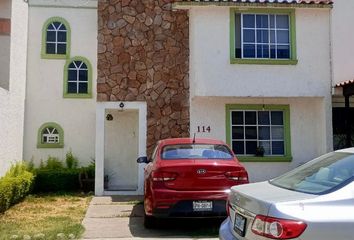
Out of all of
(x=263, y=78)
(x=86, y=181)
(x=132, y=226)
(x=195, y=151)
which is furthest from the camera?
(x=86, y=181)

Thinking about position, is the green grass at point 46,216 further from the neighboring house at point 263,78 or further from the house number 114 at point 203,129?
the neighboring house at point 263,78

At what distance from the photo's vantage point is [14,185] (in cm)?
1062

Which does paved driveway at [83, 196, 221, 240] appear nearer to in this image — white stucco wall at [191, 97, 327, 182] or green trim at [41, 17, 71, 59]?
white stucco wall at [191, 97, 327, 182]

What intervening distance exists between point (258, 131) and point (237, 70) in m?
2.04

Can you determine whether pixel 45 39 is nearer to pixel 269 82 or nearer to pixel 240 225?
pixel 269 82

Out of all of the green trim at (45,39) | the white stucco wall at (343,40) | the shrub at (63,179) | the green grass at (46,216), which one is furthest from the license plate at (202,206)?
the green trim at (45,39)

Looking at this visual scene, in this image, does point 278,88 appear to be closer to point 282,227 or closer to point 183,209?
point 183,209

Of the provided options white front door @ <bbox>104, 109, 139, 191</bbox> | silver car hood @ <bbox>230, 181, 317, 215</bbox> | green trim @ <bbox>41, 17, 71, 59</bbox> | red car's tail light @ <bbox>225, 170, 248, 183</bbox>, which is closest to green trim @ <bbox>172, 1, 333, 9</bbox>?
white front door @ <bbox>104, 109, 139, 191</bbox>

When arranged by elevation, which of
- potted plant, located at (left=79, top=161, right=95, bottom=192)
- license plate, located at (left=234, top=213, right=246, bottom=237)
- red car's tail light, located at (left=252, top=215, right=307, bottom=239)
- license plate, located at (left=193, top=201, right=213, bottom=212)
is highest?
red car's tail light, located at (left=252, top=215, right=307, bottom=239)

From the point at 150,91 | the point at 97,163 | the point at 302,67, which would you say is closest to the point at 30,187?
the point at 97,163

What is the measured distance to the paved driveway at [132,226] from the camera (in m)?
7.70

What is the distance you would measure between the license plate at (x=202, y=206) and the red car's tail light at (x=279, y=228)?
138 inches

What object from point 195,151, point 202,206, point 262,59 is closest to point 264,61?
point 262,59

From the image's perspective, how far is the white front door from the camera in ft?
46.6
